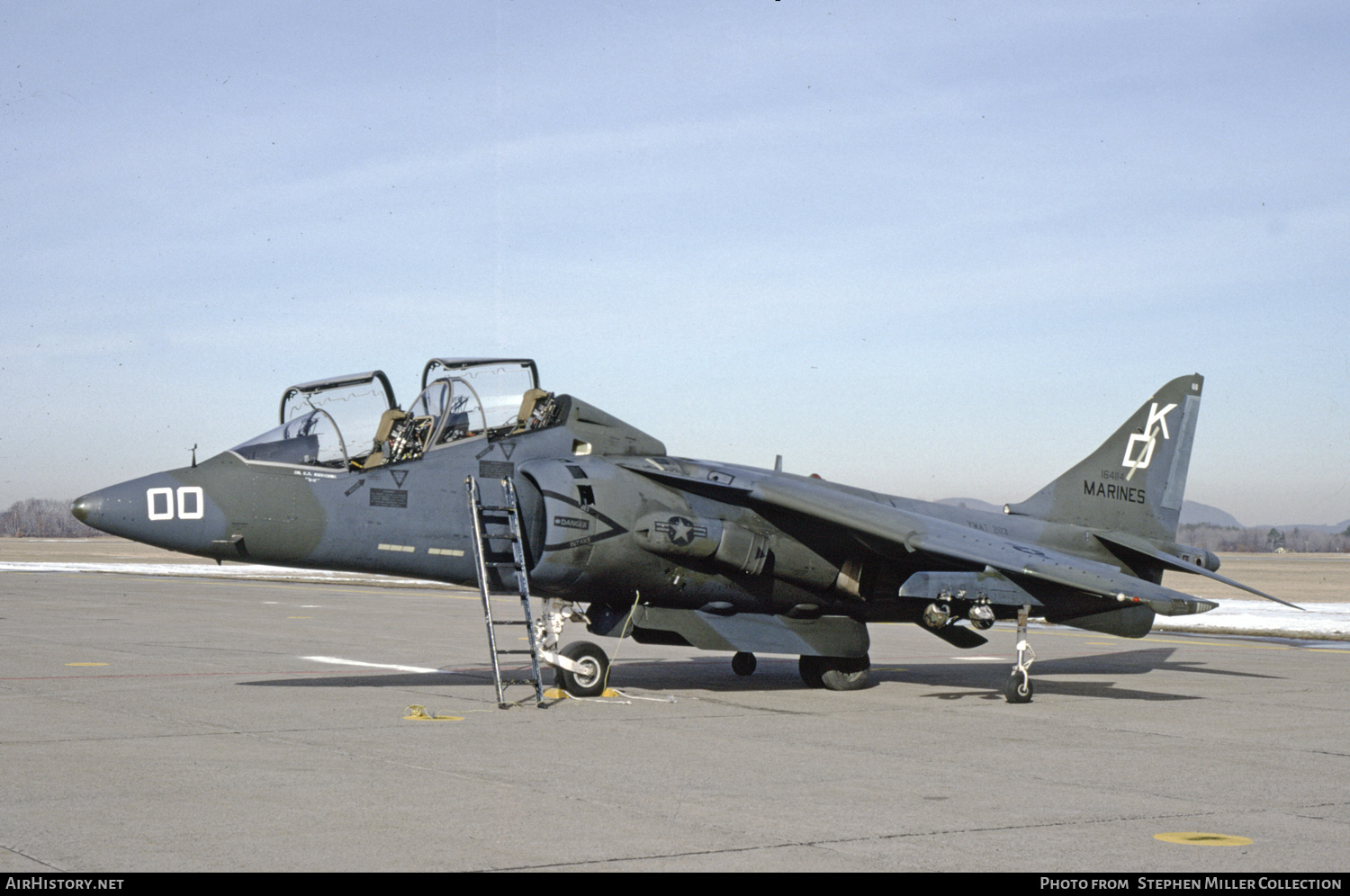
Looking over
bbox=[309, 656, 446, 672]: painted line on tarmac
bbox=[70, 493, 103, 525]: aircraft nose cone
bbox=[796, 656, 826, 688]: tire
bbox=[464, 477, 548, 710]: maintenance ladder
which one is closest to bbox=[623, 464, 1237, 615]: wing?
bbox=[464, 477, 548, 710]: maintenance ladder

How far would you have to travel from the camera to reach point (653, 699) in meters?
13.9

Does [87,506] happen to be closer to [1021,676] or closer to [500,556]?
[500,556]

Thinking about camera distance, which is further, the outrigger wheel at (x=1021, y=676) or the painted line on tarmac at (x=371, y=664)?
the painted line on tarmac at (x=371, y=664)

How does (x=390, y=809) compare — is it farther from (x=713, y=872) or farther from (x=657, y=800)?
(x=713, y=872)

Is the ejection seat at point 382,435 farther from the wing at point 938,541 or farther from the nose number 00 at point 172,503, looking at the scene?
the wing at point 938,541

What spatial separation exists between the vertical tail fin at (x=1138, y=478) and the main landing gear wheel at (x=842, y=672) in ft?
12.2

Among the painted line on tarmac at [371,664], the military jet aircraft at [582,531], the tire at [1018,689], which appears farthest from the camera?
the painted line on tarmac at [371,664]

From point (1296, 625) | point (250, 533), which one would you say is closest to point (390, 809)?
point (250, 533)

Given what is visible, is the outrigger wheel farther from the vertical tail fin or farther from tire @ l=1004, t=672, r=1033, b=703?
the vertical tail fin

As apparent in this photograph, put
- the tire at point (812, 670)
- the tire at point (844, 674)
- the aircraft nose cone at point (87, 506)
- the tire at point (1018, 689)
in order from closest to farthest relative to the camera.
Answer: the aircraft nose cone at point (87, 506), the tire at point (1018, 689), the tire at point (844, 674), the tire at point (812, 670)

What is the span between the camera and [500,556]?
1355cm

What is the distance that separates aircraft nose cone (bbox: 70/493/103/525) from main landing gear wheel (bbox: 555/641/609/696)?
189 inches

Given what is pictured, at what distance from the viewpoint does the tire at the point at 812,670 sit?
15.8 m

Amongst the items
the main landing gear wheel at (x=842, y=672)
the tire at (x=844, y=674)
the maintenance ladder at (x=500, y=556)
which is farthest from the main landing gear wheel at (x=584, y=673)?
the tire at (x=844, y=674)
